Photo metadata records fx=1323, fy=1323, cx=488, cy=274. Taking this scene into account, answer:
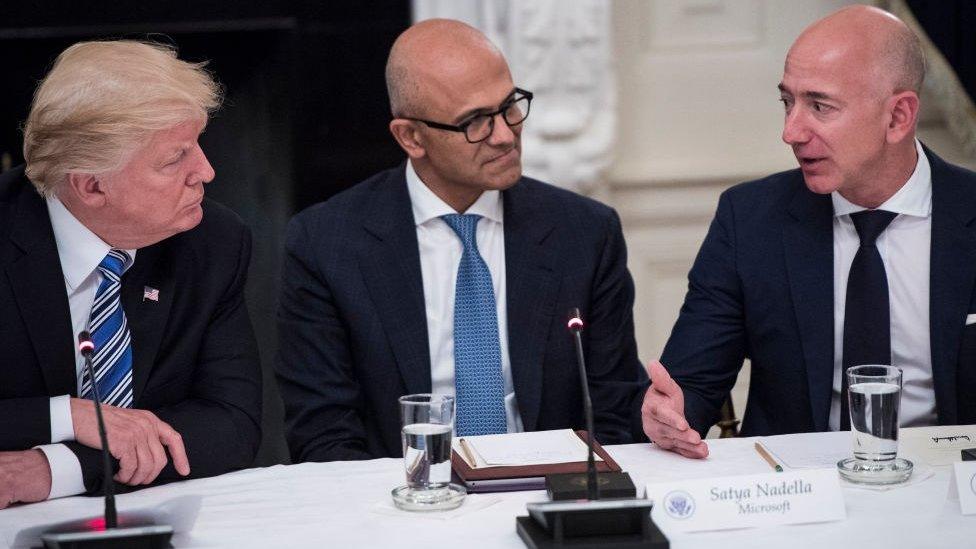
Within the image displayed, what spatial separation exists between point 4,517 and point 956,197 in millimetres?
1880

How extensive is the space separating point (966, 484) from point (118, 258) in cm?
148

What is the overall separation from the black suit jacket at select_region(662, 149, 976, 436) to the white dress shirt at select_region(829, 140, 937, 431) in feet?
0.08

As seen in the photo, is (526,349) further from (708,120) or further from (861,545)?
(708,120)

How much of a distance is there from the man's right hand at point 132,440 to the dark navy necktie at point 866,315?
129cm

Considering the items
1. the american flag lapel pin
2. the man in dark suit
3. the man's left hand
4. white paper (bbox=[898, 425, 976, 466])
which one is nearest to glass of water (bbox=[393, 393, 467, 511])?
the man in dark suit

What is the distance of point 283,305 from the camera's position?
2.88 meters

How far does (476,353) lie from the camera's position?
2736mm

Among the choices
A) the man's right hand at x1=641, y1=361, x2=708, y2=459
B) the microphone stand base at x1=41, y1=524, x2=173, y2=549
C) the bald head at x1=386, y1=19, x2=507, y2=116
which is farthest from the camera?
the bald head at x1=386, y1=19, x2=507, y2=116

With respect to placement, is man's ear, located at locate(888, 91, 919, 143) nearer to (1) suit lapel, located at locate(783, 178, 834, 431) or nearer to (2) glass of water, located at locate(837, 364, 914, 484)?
(1) suit lapel, located at locate(783, 178, 834, 431)

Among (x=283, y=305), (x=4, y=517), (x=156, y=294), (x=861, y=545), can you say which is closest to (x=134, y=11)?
(x=283, y=305)

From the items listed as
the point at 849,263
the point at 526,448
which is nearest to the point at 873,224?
the point at 849,263

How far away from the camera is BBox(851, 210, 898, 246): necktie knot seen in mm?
2625

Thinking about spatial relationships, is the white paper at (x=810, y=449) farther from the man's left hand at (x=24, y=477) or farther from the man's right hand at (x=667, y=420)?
the man's left hand at (x=24, y=477)

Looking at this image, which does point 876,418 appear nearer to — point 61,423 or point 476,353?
point 476,353
